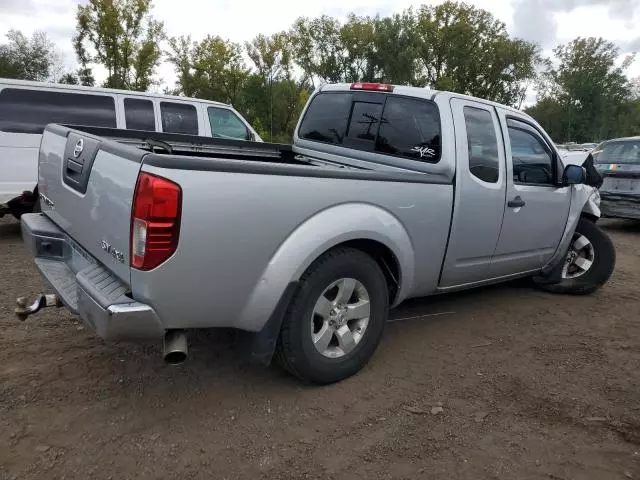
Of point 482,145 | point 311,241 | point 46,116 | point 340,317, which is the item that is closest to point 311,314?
point 340,317

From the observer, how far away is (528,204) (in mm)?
4180

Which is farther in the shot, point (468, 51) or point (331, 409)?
point (468, 51)

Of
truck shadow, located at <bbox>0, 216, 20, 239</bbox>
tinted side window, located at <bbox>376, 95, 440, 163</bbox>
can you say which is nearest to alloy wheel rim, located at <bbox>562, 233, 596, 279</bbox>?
tinted side window, located at <bbox>376, 95, 440, 163</bbox>

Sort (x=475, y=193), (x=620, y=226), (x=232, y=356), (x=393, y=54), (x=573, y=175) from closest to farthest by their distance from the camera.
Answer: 1. (x=232, y=356)
2. (x=475, y=193)
3. (x=573, y=175)
4. (x=620, y=226)
5. (x=393, y=54)

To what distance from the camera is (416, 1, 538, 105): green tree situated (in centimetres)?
3738

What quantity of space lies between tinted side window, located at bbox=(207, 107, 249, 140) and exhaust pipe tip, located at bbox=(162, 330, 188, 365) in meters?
6.09

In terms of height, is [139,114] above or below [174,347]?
above

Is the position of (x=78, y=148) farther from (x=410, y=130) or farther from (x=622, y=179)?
(x=622, y=179)

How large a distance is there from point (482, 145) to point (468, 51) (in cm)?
3785

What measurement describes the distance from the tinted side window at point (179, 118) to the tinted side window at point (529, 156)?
509 cm

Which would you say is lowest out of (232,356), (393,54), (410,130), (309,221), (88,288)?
(232,356)

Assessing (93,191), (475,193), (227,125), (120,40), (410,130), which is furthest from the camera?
(120,40)

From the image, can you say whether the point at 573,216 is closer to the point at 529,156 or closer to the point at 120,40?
the point at 529,156

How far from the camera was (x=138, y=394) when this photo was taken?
2908 mm
